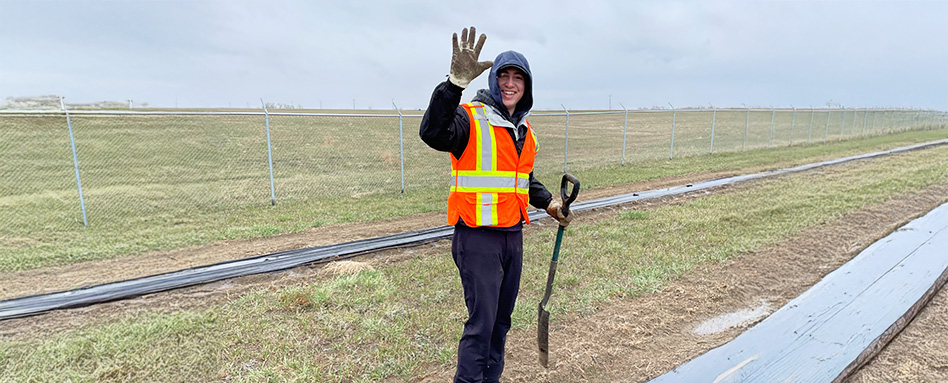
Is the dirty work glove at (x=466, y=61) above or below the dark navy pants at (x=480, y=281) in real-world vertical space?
above

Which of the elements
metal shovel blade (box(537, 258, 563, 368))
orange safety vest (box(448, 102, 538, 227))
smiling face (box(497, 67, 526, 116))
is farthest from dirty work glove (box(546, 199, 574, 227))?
smiling face (box(497, 67, 526, 116))

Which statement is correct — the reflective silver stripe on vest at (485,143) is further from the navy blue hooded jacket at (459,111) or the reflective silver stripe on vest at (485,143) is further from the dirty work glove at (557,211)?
the dirty work glove at (557,211)

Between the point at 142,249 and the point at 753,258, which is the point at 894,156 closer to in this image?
the point at 753,258

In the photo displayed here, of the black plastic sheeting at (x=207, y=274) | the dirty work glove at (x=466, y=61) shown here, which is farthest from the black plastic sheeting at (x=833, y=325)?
the black plastic sheeting at (x=207, y=274)

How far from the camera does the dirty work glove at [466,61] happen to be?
1.93 meters

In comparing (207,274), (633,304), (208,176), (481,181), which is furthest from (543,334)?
(208,176)

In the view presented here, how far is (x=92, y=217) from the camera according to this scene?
7.30 m

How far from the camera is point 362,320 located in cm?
364

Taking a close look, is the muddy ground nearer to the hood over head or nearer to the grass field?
the grass field

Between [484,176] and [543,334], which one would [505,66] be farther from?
[543,334]

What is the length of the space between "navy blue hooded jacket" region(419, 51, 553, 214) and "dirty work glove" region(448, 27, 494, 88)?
4 cm

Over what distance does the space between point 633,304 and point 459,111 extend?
2685 millimetres

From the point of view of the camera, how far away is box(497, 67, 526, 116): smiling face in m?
2.24

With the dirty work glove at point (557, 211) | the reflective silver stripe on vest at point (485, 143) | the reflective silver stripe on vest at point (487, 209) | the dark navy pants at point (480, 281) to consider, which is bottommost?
the dark navy pants at point (480, 281)
